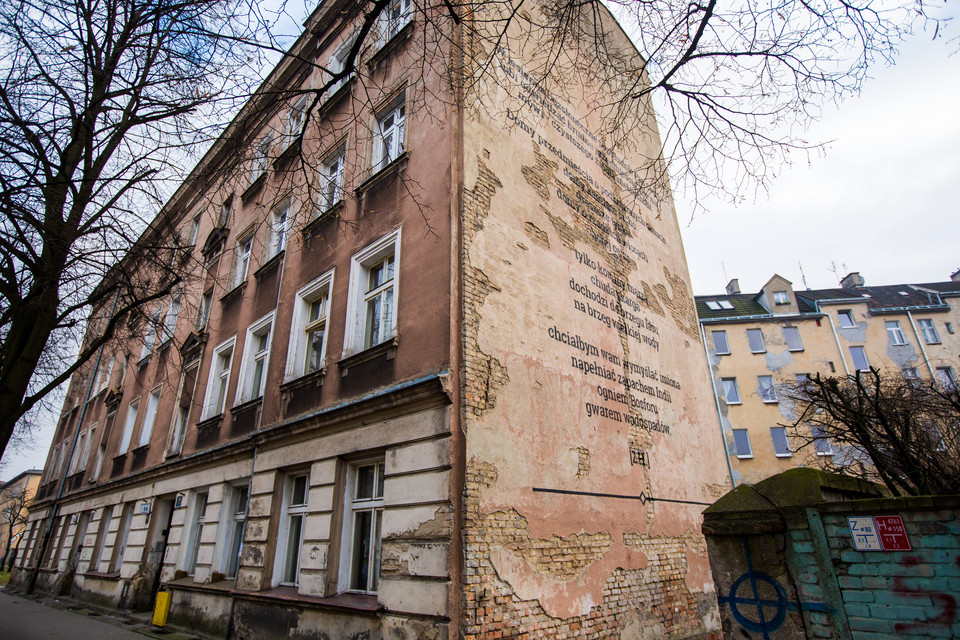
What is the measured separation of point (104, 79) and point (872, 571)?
968 cm

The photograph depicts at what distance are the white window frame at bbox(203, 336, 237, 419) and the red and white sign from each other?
11.7m

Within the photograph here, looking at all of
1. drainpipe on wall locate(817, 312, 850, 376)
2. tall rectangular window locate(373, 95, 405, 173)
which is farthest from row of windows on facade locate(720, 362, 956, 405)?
tall rectangular window locate(373, 95, 405, 173)

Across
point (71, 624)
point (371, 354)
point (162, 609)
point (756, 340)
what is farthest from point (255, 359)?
point (756, 340)

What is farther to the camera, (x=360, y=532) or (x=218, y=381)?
(x=218, y=381)

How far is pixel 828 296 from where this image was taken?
3525 cm

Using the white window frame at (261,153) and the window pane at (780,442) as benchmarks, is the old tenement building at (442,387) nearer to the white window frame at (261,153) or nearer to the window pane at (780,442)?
the white window frame at (261,153)

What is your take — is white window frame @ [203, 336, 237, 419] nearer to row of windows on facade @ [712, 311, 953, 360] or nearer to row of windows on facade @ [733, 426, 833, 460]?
row of windows on facade @ [733, 426, 833, 460]

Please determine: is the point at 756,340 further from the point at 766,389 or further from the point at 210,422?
the point at 210,422

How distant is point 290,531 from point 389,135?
7.16 m

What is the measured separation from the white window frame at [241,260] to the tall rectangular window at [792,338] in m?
29.9

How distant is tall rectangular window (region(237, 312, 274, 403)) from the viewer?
1084cm

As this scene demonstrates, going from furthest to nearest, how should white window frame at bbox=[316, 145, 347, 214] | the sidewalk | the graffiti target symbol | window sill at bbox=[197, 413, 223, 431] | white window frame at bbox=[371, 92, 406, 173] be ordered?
window sill at bbox=[197, 413, 223, 431]
white window frame at bbox=[316, 145, 347, 214]
the sidewalk
white window frame at bbox=[371, 92, 406, 173]
the graffiti target symbol

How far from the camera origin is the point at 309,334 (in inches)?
384

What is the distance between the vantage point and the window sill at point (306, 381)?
8.45m
